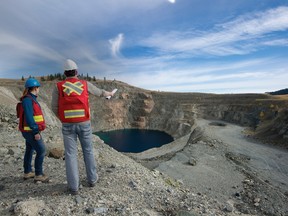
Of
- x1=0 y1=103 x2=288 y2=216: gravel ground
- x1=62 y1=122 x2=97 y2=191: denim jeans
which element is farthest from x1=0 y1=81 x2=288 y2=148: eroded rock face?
x1=62 y1=122 x2=97 y2=191: denim jeans

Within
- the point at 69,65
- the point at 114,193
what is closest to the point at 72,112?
the point at 69,65

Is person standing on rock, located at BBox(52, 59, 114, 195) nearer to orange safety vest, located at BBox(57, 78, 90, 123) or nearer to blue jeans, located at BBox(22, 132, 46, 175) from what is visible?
orange safety vest, located at BBox(57, 78, 90, 123)

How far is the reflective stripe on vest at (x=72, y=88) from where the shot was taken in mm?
6168

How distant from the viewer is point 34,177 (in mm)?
7234

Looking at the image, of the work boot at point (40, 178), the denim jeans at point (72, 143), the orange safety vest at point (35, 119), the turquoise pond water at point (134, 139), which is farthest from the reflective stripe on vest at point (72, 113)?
the turquoise pond water at point (134, 139)

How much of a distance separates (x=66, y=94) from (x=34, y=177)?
287 centimetres

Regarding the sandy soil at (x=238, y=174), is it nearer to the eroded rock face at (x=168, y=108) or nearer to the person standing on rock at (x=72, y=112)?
the person standing on rock at (x=72, y=112)

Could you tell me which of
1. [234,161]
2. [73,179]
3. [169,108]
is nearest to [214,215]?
[73,179]

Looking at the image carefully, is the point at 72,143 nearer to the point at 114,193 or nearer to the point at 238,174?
the point at 114,193

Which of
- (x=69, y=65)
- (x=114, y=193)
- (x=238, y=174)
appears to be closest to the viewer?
(x=69, y=65)

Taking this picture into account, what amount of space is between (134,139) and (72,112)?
227 ft

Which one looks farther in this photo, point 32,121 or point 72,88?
point 32,121

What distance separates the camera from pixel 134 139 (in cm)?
7488

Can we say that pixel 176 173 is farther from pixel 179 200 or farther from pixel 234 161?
pixel 179 200
